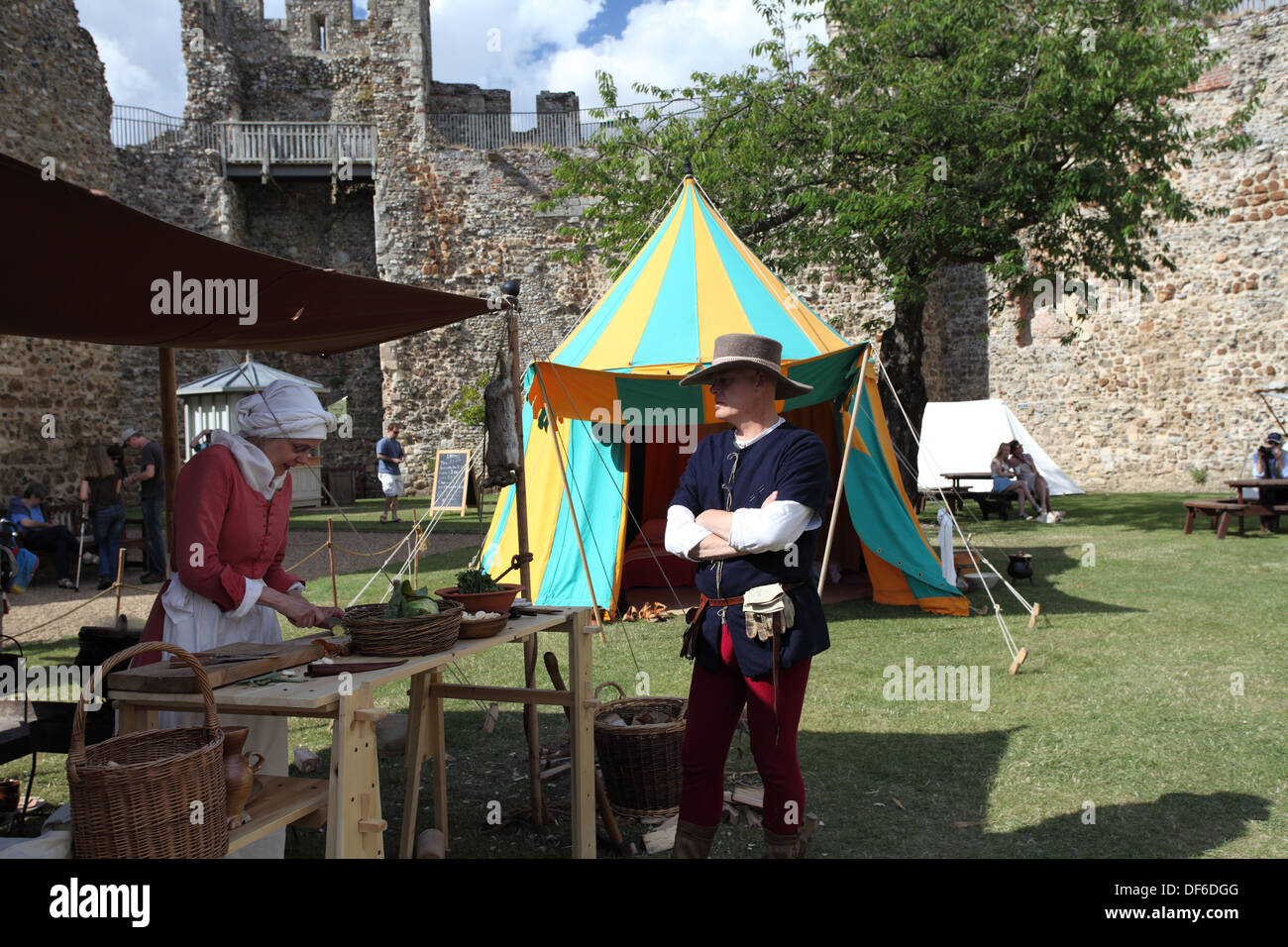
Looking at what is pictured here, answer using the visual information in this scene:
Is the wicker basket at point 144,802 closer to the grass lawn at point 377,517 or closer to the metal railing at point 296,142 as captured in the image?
the grass lawn at point 377,517

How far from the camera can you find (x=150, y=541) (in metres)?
8.38

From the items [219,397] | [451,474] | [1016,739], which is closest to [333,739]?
[1016,739]

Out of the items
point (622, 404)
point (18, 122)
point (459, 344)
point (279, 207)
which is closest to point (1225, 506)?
point (622, 404)

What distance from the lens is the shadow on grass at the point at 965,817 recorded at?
9.38 feet

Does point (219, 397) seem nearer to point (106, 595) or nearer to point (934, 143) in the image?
point (106, 595)

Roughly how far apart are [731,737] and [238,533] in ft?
4.92

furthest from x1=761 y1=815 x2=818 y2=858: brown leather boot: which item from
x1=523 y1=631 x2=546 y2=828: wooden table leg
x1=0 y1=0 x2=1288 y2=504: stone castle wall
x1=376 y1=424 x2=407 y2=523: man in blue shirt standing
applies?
x1=0 y1=0 x2=1288 y2=504: stone castle wall

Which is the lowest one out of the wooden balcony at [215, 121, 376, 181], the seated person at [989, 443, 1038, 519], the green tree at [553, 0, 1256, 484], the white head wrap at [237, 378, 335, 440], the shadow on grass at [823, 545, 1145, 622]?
the shadow on grass at [823, 545, 1145, 622]

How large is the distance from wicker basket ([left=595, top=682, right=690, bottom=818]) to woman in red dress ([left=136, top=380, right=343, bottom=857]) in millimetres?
1120

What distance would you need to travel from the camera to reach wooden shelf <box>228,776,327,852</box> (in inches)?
71.9

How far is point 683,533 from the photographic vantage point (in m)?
2.40

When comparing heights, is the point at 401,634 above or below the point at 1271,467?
below

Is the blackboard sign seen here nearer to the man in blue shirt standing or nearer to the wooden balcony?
the man in blue shirt standing
